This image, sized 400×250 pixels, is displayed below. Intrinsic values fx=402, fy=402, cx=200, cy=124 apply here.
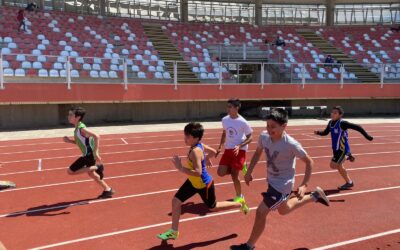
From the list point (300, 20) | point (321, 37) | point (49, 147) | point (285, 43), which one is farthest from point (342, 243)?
point (300, 20)

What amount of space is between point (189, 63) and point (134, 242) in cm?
1855

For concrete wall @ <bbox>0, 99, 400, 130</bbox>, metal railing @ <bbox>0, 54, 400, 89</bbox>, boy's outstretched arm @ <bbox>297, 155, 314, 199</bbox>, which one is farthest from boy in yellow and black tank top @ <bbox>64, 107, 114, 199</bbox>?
concrete wall @ <bbox>0, 99, 400, 130</bbox>

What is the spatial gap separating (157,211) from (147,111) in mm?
14798

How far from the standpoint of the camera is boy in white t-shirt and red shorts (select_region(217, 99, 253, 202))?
667 centimetres

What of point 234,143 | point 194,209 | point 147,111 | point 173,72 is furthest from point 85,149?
point 173,72

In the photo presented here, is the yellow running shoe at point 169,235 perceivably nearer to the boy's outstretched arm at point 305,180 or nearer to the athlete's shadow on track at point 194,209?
the athlete's shadow on track at point 194,209

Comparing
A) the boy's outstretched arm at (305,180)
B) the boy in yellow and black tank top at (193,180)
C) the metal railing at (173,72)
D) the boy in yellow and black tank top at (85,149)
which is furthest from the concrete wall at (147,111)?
the boy's outstretched arm at (305,180)

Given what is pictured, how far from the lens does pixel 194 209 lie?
6.43 meters

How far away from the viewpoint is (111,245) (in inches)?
196

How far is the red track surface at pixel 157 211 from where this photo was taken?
5.16m

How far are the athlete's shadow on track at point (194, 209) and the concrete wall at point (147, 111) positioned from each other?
1351 cm

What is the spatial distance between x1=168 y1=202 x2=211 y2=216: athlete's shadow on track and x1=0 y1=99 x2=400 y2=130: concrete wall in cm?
1351

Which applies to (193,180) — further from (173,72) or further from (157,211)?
(173,72)

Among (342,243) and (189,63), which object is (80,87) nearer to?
(189,63)
